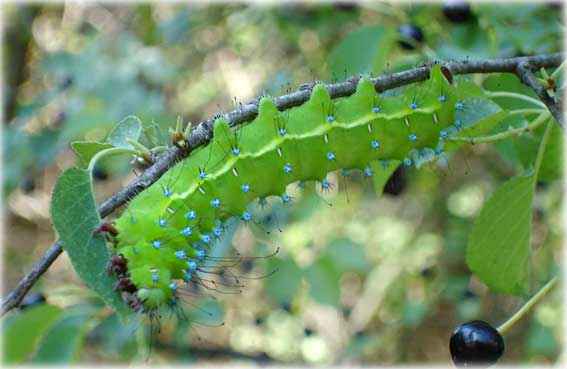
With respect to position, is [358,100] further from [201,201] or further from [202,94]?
[202,94]

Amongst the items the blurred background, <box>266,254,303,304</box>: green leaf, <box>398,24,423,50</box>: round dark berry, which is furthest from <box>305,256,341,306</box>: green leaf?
<box>398,24,423,50</box>: round dark berry

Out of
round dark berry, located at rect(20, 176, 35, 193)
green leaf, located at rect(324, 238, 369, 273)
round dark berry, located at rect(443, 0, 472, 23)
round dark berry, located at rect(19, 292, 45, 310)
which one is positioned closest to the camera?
round dark berry, located at rect(19, 292, 45, 310)

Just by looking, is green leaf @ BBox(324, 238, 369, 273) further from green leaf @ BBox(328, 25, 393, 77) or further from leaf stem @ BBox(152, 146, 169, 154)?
leaf stem @ BBox(152, 146, 169, 154)

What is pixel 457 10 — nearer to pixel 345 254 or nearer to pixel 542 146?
pixel 542 146

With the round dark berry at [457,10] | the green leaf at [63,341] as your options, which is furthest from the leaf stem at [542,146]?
the green leaf at [63,341]

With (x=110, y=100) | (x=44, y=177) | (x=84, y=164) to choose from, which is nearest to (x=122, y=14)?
(x=44, y=177)
